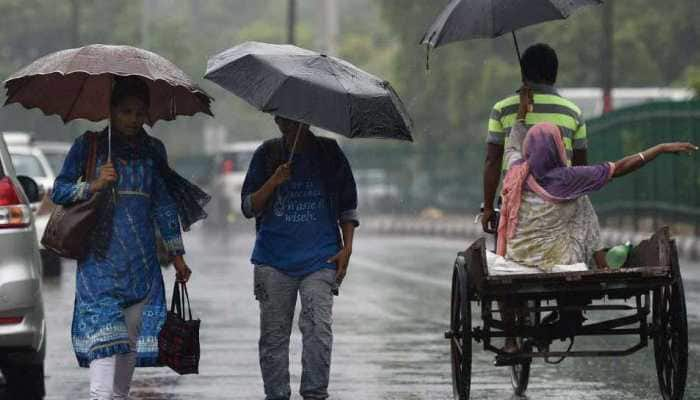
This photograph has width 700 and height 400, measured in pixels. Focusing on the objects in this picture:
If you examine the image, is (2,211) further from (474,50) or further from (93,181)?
(474,50)

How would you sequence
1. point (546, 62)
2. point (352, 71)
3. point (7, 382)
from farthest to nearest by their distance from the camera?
point (7, 382) < point (546, 62) < point (352, 71)

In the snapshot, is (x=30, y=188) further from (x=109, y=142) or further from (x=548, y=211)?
(x=548, y=211)

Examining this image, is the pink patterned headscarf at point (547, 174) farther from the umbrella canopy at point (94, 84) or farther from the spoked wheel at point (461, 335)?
the umbrella canopy at point (94, 84)

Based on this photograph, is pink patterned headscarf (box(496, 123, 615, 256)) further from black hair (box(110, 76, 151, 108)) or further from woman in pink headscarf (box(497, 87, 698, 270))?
black hair (box(110, 76, 151, 108))

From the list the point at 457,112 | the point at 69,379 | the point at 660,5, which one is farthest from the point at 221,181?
the point at 69,379

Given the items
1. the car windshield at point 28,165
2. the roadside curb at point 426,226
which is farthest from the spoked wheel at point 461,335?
the roadside curb at point 426,226

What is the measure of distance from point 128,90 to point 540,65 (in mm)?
2187

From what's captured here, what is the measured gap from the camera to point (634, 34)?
47594mm

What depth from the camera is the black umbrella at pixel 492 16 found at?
8375mm

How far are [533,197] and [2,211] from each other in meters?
2.52

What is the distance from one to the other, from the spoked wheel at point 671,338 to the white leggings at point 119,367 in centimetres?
237

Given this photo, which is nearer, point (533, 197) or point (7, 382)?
point (533, 197)

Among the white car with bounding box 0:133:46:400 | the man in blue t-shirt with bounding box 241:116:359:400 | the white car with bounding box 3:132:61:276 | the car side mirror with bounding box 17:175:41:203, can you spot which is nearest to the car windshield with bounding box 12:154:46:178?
the white car with bounding box 3:132:61:276

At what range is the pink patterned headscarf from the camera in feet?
27.0
